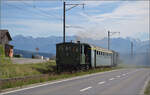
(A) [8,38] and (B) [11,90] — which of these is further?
(A) [8,38]

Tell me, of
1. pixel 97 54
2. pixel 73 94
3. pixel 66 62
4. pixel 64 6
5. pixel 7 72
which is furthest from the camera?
pixel 97 54

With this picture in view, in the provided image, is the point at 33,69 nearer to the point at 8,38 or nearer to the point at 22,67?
the point at 22,67

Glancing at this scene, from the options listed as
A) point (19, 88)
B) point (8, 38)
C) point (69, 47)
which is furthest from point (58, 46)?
point (8, 38)

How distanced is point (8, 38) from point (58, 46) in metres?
47.4

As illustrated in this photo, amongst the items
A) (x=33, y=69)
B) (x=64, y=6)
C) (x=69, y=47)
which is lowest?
(x=33, y=69)

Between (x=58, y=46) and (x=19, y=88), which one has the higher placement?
(x=58, y=46)

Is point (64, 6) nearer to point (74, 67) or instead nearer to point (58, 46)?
point (58, 46)

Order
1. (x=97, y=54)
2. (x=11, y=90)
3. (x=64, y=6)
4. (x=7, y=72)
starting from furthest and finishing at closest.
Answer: (x=97, y=54) → (x=64, y=6) → (x=7, y=72) → (x=11, y=90)

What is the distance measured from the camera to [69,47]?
37375 mm

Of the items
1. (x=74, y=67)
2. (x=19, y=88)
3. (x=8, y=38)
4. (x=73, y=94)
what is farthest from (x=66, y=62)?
(x=8, y=38)

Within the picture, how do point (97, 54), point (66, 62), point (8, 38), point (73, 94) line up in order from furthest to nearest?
point (8, 38) → point (97, 54) → point (66, 62) → point (73, 94)

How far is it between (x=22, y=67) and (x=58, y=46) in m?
5.13

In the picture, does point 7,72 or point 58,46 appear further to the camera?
point 58,46

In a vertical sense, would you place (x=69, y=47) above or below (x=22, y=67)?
above
